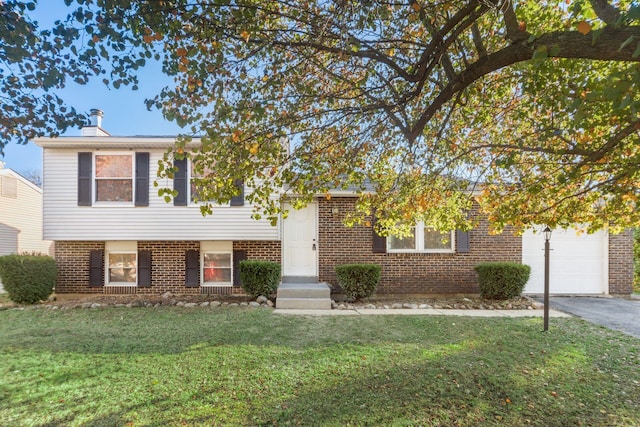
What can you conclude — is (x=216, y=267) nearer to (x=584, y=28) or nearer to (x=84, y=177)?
(x=84, y=177)

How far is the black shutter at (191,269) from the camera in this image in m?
9.57

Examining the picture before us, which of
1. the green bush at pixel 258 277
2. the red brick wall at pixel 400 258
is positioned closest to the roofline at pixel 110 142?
the green bush at pixel 258 277

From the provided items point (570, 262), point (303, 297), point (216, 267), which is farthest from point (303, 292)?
point (570, 262)

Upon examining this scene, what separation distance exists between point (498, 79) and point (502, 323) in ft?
14.4

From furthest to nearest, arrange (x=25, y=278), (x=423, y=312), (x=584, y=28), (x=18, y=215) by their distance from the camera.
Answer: (x=18, y=215) < (x=25, y=278) < (x=423, y=312) < (x=584, y=28)

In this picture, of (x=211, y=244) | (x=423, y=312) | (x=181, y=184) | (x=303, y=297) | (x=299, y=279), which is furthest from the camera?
(x=211, y=244)

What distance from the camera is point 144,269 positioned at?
9.53 metres

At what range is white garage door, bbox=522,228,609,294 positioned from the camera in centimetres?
973

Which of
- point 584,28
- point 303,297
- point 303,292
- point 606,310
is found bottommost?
point 606,310

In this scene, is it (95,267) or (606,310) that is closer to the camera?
(606,310)

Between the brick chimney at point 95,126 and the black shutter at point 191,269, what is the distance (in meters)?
4.29

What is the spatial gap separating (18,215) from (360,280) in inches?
591

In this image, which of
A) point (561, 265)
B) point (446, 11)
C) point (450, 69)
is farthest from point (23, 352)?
point (561, 265)

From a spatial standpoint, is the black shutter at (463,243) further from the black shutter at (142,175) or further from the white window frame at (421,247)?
the black shutter at (142,175)
